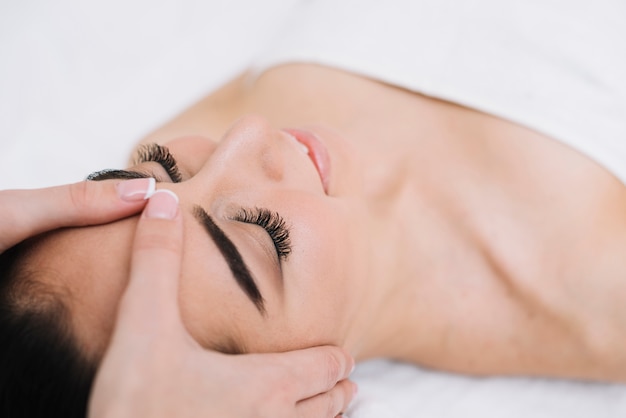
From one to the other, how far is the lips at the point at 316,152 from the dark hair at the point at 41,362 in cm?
52

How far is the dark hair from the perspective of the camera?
75 centimetres

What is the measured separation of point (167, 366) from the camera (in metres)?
0.72

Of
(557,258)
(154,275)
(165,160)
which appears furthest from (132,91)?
(557,258)

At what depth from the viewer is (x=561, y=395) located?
4.40ft

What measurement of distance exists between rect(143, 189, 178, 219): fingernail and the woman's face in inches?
1.5

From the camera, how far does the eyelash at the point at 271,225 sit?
3.10 feet

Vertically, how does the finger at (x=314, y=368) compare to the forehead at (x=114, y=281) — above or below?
below

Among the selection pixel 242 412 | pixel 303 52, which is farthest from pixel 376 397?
pixel 303 52

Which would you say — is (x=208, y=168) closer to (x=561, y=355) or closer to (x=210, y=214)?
(x=210, y=214)

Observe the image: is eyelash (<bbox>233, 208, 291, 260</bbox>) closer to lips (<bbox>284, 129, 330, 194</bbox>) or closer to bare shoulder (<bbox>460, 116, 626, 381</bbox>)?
lips (<bbox>284, 129, 330, 194</bbox>)

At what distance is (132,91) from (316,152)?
30.7 inches

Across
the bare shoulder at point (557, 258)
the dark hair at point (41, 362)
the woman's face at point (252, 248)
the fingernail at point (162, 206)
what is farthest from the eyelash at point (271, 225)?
the bare shoulder at point (557, 258)

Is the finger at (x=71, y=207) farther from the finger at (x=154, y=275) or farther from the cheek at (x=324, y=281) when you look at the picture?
the cheek at (x=324, y=281)

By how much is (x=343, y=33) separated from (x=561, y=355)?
0.91 meters
